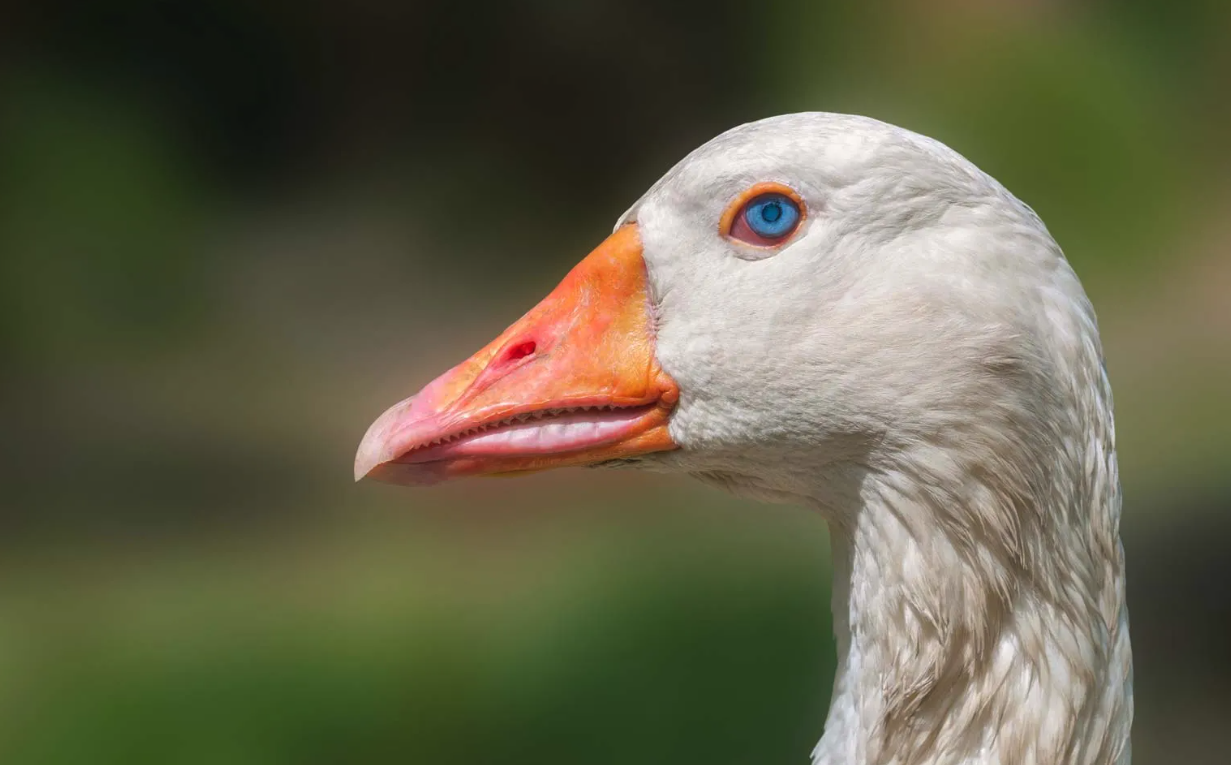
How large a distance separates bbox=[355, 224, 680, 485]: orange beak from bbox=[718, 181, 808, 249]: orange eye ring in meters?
0.15

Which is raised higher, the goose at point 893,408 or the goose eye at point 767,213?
the goose eye at point 767,213

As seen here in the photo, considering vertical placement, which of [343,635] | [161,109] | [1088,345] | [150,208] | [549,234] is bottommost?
[343,635]

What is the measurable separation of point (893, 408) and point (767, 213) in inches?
11.7

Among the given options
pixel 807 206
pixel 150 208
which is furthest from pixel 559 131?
pixel 807 206

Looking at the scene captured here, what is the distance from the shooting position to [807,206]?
1.48 m

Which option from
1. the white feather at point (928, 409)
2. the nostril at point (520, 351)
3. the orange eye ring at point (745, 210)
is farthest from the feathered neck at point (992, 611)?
the nostril at point (520, 351)

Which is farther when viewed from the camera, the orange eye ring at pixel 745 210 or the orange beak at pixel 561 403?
the orange beak at pixel 561 403

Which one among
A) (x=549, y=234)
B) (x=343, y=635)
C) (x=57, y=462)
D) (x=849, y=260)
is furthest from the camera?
(x=549, y=234)

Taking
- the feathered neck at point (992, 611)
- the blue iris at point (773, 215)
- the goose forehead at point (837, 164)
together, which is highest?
the goose forehead at point (837, 164)

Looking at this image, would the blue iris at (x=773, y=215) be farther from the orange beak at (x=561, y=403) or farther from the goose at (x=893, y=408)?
the orange beak at (x=561, y=403)

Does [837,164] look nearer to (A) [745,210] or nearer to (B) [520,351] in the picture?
(A) [745,210]

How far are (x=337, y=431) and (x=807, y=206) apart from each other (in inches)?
236

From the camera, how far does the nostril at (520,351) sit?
165 centimetres

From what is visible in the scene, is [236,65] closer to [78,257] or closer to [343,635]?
[78,257]
